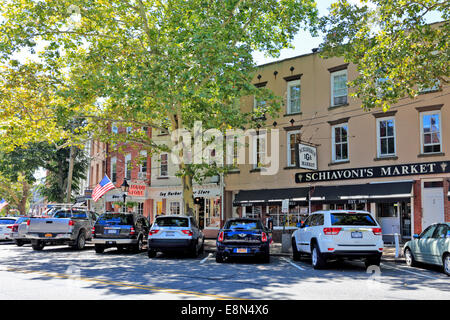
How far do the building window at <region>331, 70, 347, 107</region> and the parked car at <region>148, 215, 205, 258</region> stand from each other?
40.0ft

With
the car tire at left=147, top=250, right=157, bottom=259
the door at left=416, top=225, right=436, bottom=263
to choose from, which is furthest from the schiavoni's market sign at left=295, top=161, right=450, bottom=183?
the car tire at left=147, top=250, right=157, bottom=259

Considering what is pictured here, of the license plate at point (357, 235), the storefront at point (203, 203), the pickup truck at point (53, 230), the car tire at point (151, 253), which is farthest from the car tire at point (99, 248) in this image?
the license plate at point (357, 235)

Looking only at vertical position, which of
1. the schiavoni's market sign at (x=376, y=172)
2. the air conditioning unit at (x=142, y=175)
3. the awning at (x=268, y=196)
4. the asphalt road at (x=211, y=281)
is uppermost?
the air conditioning unit at (x=142, y=175)

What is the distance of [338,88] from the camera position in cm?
2397

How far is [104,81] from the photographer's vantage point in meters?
19.0

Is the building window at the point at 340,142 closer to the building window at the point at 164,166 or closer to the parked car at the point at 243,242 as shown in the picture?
the parked car at the point at 243,242

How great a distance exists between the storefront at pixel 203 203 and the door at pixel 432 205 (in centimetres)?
1312

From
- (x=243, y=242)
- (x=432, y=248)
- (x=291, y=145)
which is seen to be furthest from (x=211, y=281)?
(x=291, y=145)

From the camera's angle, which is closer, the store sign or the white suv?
the white suv

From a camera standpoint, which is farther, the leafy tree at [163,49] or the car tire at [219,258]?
the leafy tree at [163,49]

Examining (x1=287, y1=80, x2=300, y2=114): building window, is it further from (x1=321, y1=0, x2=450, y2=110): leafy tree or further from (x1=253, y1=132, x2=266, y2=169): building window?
(x1=321, y1=0, x2=450, y2=110): leafy tree

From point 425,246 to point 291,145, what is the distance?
13.4 meters

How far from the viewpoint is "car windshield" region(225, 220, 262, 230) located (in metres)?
14.6

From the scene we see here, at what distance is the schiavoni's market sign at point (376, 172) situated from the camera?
19.7 meters
